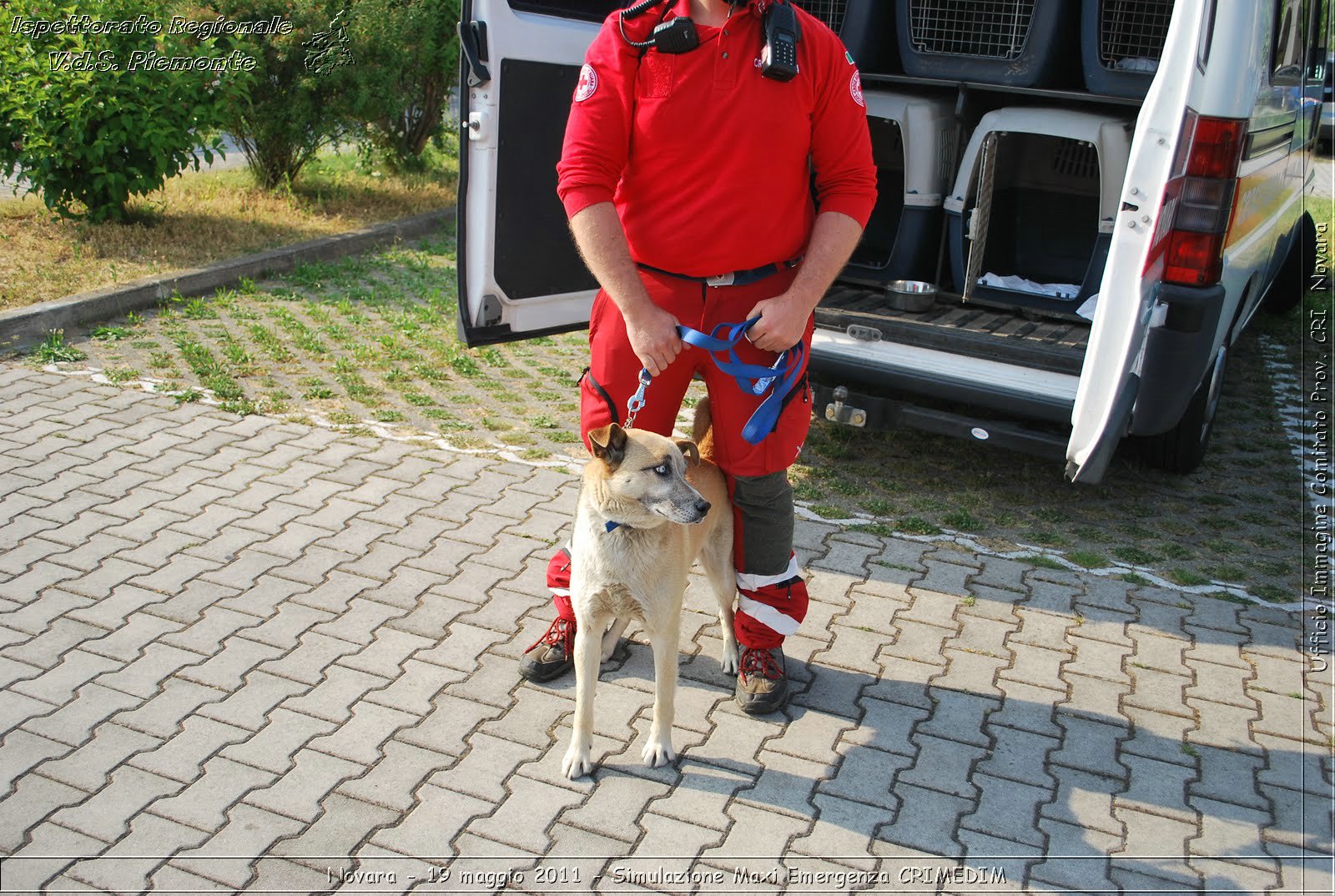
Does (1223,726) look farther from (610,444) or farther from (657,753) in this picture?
(610,444)

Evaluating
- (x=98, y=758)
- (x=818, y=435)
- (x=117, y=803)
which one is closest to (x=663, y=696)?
(x=117, y=803)

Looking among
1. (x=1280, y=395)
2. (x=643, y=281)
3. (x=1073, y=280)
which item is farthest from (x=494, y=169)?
(x=1280, y=395)

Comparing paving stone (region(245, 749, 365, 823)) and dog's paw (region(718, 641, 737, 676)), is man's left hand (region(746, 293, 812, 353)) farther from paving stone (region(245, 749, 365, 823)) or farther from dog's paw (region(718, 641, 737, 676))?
paving stone (region(245, 749, 365, 823))

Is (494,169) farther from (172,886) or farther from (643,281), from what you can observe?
(172,886)

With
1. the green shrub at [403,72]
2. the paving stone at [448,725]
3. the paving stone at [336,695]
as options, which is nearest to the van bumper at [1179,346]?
the paving stone at [448,725]

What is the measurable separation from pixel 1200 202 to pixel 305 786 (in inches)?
140

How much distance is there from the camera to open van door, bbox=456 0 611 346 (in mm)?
4066

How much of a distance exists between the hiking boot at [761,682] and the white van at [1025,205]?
1.42 m

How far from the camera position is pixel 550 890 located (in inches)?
104

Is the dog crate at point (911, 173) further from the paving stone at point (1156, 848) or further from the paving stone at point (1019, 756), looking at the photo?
the paving stone at point (1156, 848)

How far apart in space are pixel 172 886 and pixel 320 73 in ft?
25.6

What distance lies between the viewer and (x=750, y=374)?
3088mm

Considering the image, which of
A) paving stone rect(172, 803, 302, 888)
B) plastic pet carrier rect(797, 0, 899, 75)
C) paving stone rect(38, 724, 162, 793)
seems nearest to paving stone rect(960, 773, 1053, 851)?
paving stone rect(172, 803, 302, 888)

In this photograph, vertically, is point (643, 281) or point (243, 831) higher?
point (643, 281)
